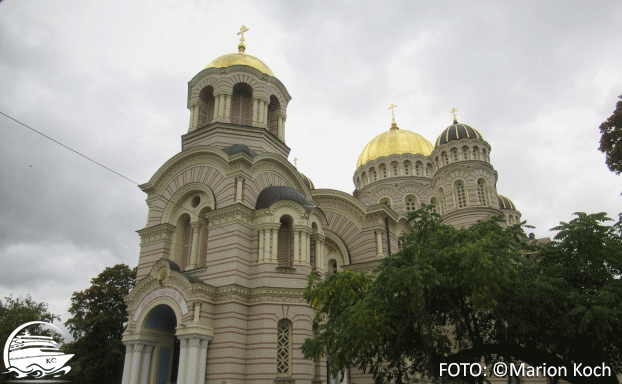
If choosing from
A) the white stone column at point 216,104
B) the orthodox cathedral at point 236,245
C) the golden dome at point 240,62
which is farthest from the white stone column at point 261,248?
the golden dome at point 240,62

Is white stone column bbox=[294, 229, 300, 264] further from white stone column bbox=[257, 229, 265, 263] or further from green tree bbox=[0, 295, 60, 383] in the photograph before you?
green tree bbox=[0, 295, 60, 383]

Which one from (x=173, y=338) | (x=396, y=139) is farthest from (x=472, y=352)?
(x=396, y=139)

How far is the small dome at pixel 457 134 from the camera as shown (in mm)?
35844

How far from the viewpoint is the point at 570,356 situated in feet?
38.1

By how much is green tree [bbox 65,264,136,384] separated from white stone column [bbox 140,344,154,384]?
385 inches

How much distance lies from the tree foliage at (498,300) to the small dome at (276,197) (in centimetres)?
822

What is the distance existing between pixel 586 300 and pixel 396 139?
31.2 m

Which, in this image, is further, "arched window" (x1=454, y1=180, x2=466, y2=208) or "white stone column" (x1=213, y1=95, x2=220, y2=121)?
"arched window" (x1=454, y1=180, x2=466, y2=208)

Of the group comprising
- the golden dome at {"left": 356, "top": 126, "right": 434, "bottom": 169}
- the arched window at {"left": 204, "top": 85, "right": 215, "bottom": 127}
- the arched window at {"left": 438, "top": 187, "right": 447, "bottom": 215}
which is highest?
the golden dome at {"left": 356, "top": 126, "right": 434, "bottom": 169}

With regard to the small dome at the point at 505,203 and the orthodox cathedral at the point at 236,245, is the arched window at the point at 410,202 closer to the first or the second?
the orthodox cathedral at the point at 236,245

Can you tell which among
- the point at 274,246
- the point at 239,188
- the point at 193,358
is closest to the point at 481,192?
the point at 274,246

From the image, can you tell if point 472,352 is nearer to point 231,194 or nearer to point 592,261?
point 592,261

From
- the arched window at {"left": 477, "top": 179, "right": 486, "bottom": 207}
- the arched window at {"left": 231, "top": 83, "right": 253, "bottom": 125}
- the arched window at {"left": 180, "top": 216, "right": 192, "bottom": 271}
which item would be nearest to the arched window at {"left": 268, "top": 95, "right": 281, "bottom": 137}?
the arched window at {"left": 231, "top": 83, "right": 253, "bottom": 125}

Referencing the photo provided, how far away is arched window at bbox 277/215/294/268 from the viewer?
66.8 feet
